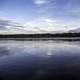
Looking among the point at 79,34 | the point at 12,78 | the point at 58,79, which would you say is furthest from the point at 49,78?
the point at 79,34

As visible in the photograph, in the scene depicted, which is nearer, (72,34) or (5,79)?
(5,79)

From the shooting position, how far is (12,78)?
7746 mm

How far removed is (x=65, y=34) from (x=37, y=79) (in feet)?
434

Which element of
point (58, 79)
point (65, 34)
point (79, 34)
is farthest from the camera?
point (65, 34)

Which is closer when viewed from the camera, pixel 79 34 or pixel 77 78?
pixel 77 78

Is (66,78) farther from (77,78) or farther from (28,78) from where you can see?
(28,78)

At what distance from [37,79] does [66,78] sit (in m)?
1.31

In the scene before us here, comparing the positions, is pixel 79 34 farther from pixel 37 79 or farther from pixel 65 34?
pixel 37 79

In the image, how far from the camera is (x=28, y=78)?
7.75 m

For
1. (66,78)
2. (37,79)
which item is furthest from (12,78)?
(66,78)

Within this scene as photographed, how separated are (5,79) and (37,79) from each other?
1.42 meters

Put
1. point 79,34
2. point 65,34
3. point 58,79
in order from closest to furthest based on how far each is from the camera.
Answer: point 58,79 < point 79,34 < point 65,34

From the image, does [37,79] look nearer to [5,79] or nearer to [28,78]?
[28,78]

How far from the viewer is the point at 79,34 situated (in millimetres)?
128000
